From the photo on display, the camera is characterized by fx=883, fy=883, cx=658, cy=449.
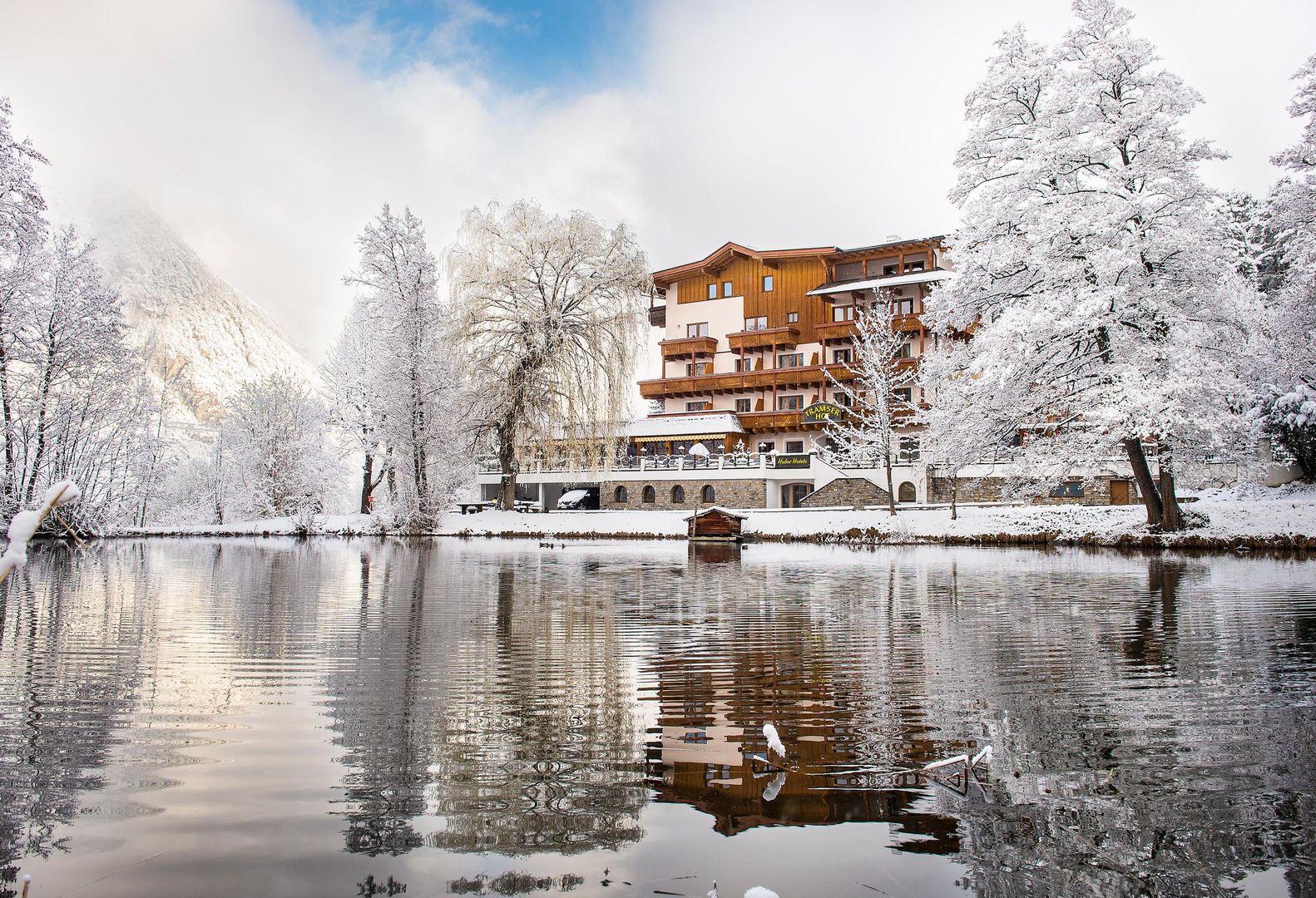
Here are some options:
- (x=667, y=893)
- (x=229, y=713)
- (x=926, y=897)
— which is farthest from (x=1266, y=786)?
(x=229, y=713)

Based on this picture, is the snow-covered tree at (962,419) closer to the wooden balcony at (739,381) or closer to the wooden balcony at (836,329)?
the wooden balcony at (739,381)

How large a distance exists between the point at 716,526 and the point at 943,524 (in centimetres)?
923

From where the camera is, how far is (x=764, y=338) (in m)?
63.9

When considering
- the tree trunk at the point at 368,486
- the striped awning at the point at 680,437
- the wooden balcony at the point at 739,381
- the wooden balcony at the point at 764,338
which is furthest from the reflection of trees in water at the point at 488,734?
the wooden balcony at the point at 764,338

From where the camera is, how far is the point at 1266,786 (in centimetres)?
446

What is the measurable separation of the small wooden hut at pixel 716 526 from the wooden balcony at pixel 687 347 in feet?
102

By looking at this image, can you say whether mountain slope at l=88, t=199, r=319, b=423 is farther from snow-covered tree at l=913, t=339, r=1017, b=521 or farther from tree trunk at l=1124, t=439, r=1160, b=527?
tree trunk at l=1124, t=439, r=1160, b=527

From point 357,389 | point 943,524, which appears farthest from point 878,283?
point 357,389

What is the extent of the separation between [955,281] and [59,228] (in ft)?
103

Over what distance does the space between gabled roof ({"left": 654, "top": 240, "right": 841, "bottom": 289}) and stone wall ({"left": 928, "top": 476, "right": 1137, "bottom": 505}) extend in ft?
70.9

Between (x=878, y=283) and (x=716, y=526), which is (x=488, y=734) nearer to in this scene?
(x=716, y=526)

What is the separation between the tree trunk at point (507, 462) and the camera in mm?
43938

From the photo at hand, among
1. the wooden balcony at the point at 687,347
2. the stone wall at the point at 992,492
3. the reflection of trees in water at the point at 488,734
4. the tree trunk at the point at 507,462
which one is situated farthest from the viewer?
the wooden balcony at the point at 687,347

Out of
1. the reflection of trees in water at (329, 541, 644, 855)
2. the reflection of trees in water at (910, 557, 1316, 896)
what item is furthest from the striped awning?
the reflection of trees in water at (910, 557, 1316, 896)
